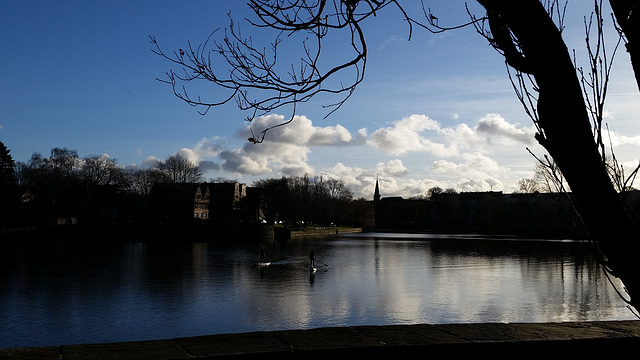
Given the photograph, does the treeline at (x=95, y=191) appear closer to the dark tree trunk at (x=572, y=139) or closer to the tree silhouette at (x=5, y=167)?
the tree silhouette at (x=5, y=167)

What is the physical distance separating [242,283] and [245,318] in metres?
10.1

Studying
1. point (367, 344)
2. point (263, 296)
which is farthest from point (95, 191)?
point (367, 344)

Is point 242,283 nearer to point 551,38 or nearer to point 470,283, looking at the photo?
point 470,283

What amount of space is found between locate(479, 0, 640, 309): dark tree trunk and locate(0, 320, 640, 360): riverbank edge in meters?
1.22

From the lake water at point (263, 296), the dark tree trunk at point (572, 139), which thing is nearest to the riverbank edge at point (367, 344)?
the dark tree trunk at point (572, 139)

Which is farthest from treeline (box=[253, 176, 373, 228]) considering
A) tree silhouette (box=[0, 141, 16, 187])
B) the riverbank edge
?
the riverbank edge

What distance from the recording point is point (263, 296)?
82.8 feet

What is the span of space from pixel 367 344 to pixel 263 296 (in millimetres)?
22179

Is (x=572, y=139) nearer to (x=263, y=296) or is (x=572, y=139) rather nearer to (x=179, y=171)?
(x=263, y=296)

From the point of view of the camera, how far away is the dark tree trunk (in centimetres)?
256

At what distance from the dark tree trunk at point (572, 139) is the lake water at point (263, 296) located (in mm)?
15573

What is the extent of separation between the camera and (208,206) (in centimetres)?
10838

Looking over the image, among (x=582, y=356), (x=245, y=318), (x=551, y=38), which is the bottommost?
(x=245, y=318)

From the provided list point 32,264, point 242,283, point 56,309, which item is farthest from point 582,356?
point 32,264
